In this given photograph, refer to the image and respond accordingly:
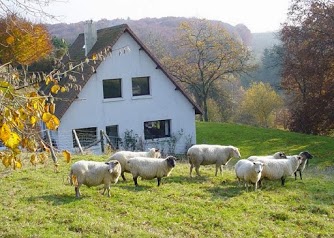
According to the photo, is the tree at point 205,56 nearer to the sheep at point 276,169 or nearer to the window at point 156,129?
the window at point 156,129

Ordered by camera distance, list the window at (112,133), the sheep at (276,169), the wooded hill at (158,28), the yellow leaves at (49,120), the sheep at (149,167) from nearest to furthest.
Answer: the yellow leaves at (49,120)
the sheep at (149,167)
the sheep at (276,169)
the window at (112,133)
the wooded hill at (158,28)

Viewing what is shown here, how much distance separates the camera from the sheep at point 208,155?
16844 mm

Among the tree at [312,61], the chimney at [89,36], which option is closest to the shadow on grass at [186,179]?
the chimney at [89,36]

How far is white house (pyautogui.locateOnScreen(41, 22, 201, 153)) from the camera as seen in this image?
29656 mm

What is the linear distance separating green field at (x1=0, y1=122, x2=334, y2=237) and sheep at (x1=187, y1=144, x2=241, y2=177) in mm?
539

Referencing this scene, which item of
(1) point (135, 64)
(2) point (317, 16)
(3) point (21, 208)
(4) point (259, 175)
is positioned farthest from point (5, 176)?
(2) point (317, 16)


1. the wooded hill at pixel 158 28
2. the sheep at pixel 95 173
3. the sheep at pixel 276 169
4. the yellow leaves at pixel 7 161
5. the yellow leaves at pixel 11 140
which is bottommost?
the sheep at pixel 276 169

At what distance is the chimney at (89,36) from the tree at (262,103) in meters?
35.4

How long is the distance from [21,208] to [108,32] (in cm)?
2198

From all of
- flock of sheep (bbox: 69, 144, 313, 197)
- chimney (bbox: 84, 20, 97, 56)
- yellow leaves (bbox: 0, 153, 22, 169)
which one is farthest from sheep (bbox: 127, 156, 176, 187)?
chimney (bbox: 84, 20, 97, 56)

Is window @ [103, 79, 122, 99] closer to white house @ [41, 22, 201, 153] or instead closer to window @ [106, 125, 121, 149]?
white house @ [41, 22, 201, 153]

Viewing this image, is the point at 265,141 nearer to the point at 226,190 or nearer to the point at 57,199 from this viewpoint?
the point at 226,190

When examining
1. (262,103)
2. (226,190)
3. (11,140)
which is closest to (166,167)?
(226,190)

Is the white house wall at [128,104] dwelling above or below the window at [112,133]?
above
